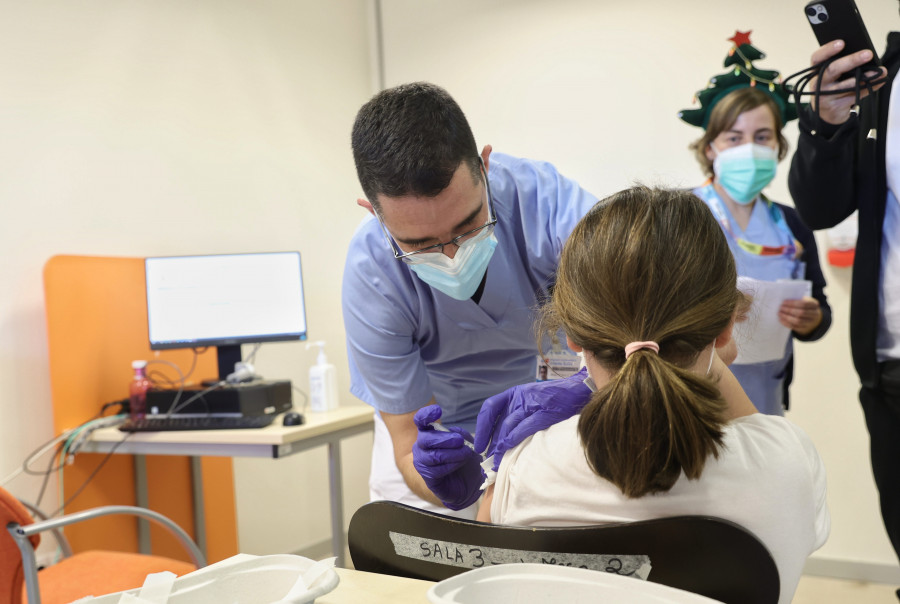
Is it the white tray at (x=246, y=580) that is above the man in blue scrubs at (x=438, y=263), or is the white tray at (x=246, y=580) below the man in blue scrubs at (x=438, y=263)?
below

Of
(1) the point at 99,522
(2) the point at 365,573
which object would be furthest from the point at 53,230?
(2) the point at 365,573

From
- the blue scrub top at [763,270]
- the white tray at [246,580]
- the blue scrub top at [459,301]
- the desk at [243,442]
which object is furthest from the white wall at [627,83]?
the white tray at [246,580]

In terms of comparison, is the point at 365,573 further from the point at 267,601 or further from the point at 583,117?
the point at 583,117

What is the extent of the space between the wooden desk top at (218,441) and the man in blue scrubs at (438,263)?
51cm

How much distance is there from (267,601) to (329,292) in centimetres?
286

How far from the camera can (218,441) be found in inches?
84.7

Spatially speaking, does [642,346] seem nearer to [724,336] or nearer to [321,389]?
[724,336]

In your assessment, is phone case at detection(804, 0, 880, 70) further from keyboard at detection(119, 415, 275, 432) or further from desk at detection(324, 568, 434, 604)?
keyboard at detection(119, 415, 275, 432)

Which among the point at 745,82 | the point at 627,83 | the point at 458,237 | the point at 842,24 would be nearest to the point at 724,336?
the point at 458,237

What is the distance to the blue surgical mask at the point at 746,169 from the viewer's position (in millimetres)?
2018

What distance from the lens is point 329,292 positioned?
347 centimetres

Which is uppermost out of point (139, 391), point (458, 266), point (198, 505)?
point (458, 266)

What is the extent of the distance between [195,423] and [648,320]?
182 cm

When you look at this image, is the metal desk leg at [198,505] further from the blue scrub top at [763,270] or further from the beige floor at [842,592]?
the beige floor at [842,592]
